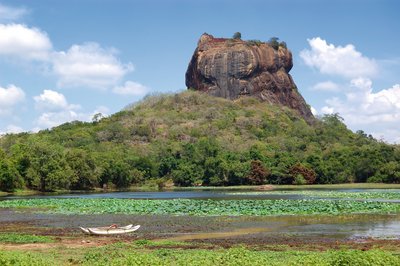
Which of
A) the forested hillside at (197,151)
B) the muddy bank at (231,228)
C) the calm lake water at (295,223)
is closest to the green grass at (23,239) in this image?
the muddy bank at (231,228)

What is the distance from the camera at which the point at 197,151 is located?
138000 mm

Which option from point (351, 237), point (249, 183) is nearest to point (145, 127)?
point (249, 183)

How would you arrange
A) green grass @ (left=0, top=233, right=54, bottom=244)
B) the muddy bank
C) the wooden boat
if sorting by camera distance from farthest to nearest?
the wooden boat
the muddy bank
green grass @ (left=0, top=233, right=54, bottom=244)

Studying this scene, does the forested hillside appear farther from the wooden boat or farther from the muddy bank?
the wooden boat

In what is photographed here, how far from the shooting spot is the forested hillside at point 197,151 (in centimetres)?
10069

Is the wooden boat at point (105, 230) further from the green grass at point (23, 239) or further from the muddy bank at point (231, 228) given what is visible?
the green grass at point (23, 239)

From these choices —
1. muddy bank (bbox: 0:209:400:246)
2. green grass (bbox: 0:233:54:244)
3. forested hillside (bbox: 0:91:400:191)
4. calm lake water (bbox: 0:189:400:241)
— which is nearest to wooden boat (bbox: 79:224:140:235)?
muddy bank (bbox: 0:209:400:246)

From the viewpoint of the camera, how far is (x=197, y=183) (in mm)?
126438

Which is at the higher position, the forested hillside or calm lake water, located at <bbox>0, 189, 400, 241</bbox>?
the forested hillside

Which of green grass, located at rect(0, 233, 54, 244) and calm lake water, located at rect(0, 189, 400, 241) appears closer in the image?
green grass, located at rect(0, 233, 54, 244)

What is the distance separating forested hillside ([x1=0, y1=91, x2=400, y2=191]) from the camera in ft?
330

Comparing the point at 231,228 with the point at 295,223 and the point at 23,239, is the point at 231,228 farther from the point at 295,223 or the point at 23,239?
the point at 23,239

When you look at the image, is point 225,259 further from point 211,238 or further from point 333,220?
point 333,220

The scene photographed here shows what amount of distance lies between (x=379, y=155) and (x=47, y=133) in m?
105
